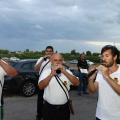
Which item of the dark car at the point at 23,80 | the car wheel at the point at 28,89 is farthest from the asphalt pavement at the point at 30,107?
the dark car at the point at 23,80

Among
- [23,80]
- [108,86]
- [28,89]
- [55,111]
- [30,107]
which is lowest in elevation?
[30,107]

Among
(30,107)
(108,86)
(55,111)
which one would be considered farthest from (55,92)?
(30,107)

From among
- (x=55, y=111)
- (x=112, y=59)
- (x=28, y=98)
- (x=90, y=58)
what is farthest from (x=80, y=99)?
(x=90, y=58)

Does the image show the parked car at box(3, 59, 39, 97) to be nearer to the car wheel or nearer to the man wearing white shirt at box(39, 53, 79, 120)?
the car wheel

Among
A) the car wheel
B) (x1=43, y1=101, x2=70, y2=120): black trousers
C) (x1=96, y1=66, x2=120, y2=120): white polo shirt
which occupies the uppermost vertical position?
(x1=96, y1=66, x2=120, y2=120): white polo shirt

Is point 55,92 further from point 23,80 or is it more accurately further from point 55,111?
point 23,80

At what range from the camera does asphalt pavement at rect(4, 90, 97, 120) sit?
7.17 metres

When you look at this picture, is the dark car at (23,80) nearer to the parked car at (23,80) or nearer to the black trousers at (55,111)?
the parked car at (23,80)

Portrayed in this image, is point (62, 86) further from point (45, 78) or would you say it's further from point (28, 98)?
point (28, 98)

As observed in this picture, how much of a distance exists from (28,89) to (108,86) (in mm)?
7124

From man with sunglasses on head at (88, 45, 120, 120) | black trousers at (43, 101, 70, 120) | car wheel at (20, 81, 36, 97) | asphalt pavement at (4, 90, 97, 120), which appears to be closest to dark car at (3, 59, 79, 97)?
car wheel at (20, 81, 36, 97)

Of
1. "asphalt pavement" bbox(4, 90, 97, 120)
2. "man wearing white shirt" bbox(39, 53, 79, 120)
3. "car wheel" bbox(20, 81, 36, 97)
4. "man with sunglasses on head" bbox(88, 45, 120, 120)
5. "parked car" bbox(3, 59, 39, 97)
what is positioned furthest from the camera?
"car wheel" bbox(20, 81, 36, 97)

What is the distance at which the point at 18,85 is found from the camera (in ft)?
32.6

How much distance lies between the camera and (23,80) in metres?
10.1
